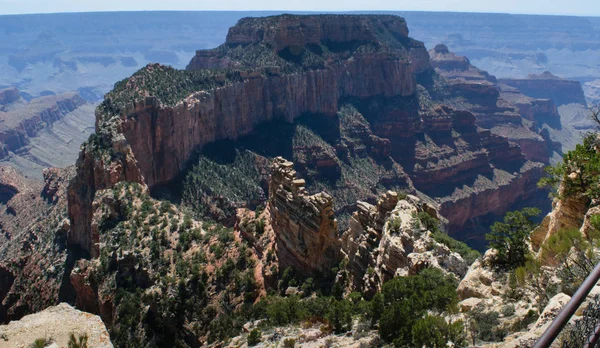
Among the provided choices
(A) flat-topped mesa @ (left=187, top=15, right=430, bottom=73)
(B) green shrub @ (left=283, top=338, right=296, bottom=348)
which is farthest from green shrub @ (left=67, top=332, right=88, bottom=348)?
(A) flat-topped mesa @ (left=187, top=15, right=430, bottom=73)

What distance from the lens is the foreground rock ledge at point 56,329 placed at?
21.5 meters

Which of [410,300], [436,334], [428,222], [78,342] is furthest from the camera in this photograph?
[428,222]

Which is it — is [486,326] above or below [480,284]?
above

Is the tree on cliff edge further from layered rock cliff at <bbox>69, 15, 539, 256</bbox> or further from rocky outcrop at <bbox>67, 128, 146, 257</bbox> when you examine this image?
layered rock cliff at <bbox>69, 15, 539, 256</bbox>

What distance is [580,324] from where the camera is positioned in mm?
11578

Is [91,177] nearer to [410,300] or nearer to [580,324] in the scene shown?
[410,300]

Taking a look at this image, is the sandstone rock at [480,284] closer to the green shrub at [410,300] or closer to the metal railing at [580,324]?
the green shrub at [410,300]

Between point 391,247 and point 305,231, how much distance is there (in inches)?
350

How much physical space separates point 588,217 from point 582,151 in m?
4.63

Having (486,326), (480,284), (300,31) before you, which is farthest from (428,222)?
(300,31)

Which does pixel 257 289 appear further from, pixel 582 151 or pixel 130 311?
pixel 582 151

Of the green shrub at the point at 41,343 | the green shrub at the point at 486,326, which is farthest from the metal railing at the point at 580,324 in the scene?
the green shrub at the point at 41,343

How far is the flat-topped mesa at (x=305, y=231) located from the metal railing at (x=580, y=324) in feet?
81.6

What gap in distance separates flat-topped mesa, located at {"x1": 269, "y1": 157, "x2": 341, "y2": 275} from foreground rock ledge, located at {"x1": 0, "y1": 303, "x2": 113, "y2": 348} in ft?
57.6
